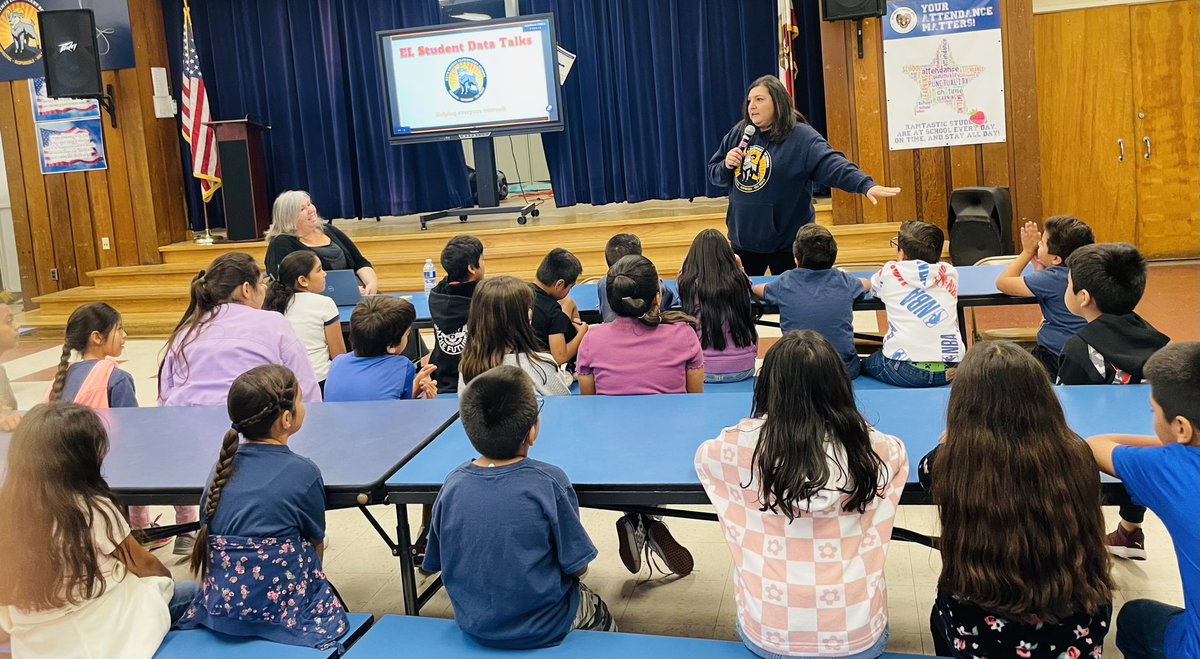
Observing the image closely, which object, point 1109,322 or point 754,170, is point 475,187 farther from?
point 1109,322

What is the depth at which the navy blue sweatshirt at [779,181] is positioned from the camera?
429cm

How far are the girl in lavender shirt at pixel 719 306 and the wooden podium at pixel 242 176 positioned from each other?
537cm

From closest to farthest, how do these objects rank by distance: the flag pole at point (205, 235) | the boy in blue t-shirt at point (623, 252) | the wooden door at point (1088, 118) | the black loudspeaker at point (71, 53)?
the boy in blue t-shirt at point (623, 252)
the wooden door at point (1088, 118)
the black loudspeaker at point (71, 53)
the flag pole at point (205, 235)

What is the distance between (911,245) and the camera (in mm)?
3510

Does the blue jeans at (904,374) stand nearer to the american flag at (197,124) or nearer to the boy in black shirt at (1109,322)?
the boy in black shirt at (1109,322)

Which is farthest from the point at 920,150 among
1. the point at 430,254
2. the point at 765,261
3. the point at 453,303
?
the point at 453,303

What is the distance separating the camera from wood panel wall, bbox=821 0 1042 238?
6.58m

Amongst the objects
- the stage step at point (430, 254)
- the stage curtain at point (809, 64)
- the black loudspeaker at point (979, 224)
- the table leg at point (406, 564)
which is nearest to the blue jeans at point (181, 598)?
the table leg at point (406, 564)

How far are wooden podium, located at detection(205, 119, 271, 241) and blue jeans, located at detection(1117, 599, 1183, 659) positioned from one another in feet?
23.4

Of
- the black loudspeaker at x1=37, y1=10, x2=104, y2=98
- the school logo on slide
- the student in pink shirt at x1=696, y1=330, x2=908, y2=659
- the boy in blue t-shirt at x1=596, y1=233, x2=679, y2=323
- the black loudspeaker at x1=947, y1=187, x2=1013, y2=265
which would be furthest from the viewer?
the school logo on slide

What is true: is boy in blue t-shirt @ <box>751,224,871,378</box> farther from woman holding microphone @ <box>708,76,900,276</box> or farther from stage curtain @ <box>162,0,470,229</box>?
stage curtain @ <box>162,0,470,229</box>

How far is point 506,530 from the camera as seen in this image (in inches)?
74.6

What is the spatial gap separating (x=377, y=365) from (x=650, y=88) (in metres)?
5.62

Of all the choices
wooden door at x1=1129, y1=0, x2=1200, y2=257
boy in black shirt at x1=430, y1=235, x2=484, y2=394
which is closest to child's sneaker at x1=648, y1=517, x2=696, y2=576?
boy in black shirt at x1=430, y1=235, x2=484, y2=394
